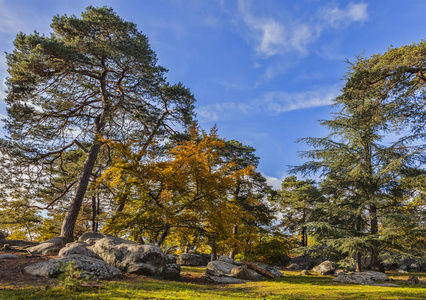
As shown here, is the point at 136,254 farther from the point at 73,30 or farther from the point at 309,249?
the point at 73,30

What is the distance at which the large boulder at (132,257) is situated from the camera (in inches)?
→ 356

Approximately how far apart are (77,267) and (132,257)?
7.91ft

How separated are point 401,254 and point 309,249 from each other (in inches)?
202

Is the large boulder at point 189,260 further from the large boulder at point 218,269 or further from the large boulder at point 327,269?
the large boulder at point 327,269

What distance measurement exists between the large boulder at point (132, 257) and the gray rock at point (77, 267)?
100 cm

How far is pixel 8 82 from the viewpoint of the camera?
13.3m

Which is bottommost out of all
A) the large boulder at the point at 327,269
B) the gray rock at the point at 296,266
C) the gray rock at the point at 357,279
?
the gray rock at the point at 296,266

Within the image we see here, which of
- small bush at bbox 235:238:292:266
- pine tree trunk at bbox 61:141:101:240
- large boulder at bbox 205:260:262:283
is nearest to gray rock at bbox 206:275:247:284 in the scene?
large boulder at bbox 205:260:262:283

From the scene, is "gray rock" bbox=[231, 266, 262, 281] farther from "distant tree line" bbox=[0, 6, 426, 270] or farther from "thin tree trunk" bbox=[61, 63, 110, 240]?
"thin tree trunk" bbox=[61, 63, 110, 240]

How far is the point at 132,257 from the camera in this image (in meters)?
9.25

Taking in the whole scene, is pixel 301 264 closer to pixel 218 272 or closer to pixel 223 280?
pixel 218 272

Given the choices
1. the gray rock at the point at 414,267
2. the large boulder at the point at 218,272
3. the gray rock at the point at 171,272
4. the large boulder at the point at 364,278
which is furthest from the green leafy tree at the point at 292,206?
the gray rock at the point at 171,272

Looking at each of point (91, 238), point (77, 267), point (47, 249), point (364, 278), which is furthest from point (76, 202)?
point (364, 278)

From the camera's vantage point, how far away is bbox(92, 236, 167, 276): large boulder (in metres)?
9.05
